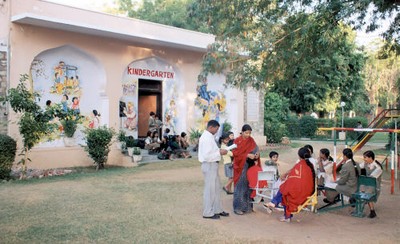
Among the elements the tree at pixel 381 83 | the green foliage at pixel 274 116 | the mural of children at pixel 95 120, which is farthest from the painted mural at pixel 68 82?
the tree at pixel 381 83

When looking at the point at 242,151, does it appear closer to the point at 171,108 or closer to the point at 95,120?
the point at 95,120

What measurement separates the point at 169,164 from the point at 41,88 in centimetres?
495

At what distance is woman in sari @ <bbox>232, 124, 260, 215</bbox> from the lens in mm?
7113

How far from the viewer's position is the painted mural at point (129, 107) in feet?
52.1

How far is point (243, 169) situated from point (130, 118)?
9.77 metres

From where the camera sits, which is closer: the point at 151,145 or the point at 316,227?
the point at 316,227

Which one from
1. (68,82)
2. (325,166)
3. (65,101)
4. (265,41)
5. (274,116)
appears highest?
(265,41)

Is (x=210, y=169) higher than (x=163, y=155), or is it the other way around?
(x=210, y=169)

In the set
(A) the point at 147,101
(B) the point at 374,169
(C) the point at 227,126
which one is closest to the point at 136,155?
(A) the point at 147,101

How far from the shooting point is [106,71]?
14.7 m

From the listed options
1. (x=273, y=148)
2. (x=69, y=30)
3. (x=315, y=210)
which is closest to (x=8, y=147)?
(x=69, y=30)

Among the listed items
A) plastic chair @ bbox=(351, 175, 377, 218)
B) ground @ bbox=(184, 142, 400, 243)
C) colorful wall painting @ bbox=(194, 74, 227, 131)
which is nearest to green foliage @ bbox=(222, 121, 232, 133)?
colorful wall painting @ bbox=(194, 74, 227, 131)

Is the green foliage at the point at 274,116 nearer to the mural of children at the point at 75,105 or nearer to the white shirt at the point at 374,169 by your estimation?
the mural of children at the point at 75,105

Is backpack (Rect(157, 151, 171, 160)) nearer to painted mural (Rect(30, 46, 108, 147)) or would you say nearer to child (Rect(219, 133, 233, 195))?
painted mural (Rect(30, 46, 108, 147))
